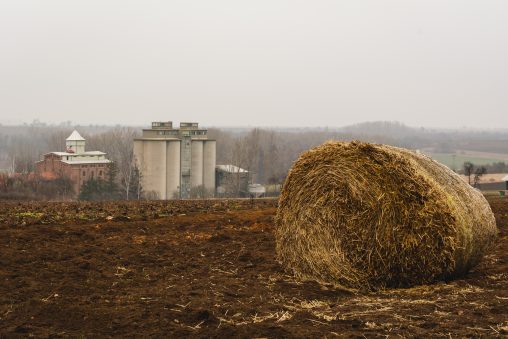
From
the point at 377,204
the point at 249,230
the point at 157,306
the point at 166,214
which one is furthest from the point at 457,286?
the point at 166,214

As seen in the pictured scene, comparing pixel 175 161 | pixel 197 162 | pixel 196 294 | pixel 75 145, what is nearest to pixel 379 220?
pixel 196 294

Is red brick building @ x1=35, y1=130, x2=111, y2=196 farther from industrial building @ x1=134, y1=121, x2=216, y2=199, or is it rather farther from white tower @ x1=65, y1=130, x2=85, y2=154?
industrial building @ x1=134, y1=121, x2=216, y2=199

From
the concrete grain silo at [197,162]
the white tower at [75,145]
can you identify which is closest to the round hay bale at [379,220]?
the concrete grain silo at [197,162]

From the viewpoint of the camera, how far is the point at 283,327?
24.2 feet

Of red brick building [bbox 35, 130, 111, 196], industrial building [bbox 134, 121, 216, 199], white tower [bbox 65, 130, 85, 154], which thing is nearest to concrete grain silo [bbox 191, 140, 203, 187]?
industrial building [bbox 134, 121, 216, 199]

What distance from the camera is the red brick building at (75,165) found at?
74363mm

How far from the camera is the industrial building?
238ft

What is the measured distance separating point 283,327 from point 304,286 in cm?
291

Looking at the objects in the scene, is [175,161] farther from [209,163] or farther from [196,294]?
[196,294]

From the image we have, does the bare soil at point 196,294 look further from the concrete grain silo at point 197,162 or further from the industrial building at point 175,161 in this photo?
the concrete grain silo at point 197,162

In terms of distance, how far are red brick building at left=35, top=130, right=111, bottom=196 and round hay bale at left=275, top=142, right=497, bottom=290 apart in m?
63.5

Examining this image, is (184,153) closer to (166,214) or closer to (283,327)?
(166,214)

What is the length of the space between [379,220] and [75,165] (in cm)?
6890

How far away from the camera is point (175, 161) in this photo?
74.5m
